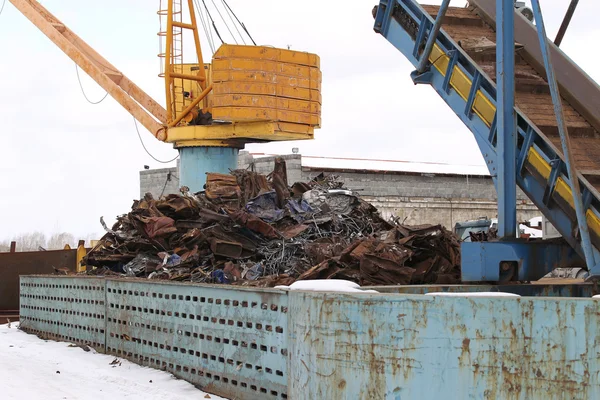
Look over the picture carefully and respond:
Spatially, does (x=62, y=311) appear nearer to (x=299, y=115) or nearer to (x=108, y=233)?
(x=108, y=233)

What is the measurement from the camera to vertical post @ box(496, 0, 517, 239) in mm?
8141

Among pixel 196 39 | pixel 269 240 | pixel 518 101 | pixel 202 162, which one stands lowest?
pixel 269 240

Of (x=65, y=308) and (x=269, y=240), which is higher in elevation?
(x=269, y=240)

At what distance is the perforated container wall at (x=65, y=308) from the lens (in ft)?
37.1

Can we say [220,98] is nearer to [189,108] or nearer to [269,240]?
[189,108]

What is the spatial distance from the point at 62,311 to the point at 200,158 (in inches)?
486

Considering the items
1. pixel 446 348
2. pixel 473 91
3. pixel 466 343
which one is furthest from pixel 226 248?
pixel 466 343

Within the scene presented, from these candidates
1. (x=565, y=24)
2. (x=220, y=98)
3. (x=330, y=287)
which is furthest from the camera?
(x=220, y=98)

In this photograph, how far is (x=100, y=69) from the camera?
2920 cm

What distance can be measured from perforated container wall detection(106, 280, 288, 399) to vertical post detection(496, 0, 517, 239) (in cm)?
255

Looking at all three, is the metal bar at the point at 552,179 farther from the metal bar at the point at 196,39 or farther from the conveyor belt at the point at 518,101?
the metal bar at the point at 196,39

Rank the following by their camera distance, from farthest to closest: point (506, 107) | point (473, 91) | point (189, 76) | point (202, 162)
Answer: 1. point (189, 76)
2. point (202, 162)
3. point (473, 91)
4. point (506, 107)

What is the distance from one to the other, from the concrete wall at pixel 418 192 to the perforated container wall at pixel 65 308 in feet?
64.2

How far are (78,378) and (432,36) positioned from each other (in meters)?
5.48
